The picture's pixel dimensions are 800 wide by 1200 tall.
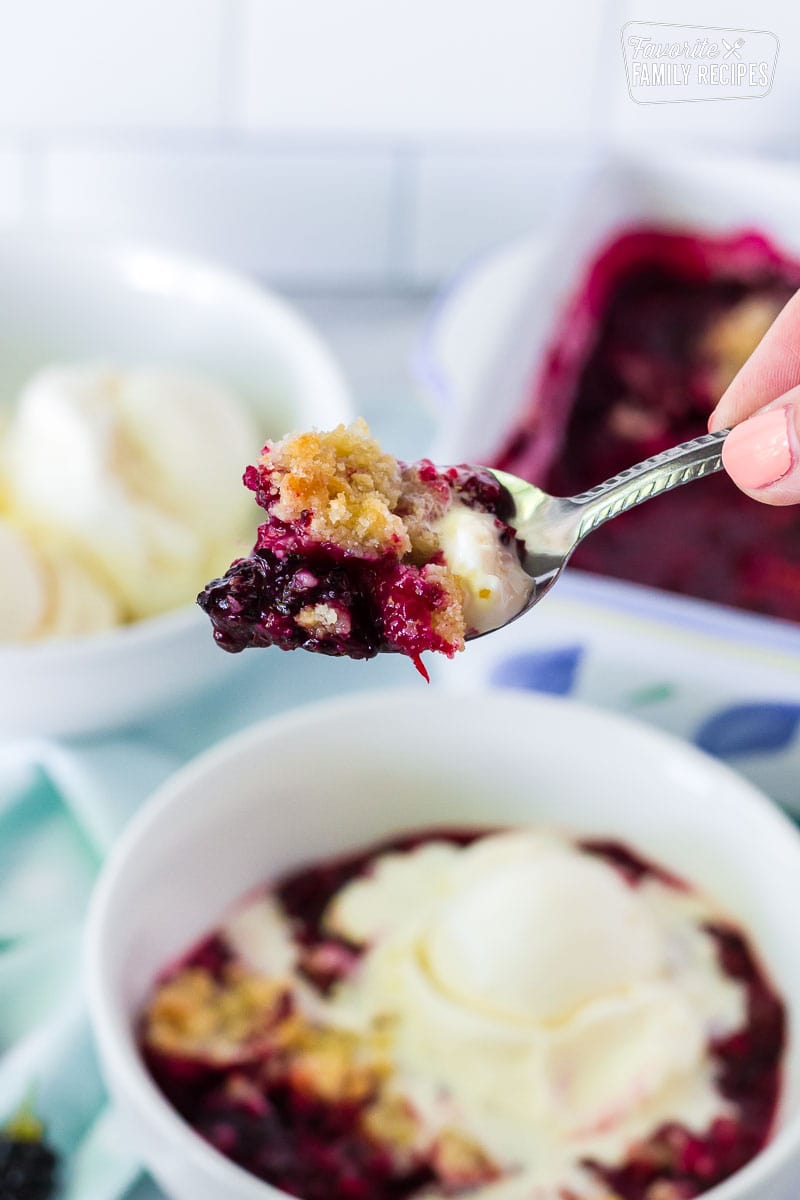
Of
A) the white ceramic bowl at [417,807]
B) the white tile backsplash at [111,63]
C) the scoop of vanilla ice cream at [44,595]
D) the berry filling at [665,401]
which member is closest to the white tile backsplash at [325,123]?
the white tile backsplash at [111,63]

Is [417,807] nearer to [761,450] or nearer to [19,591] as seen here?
[19,591]

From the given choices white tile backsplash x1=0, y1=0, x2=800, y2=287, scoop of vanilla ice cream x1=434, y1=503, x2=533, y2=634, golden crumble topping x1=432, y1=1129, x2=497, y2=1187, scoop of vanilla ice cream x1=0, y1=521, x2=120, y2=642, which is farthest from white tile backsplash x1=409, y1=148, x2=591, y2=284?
golden crumble topping x1=432, y1=1129, x2=497, y2=1187

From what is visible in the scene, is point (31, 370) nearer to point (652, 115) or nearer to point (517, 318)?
point (517, 318)

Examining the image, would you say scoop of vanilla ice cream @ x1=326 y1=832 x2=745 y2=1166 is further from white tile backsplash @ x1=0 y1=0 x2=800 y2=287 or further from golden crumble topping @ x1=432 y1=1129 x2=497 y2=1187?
white tile backsplash @ x1=0 y1=0 x2=800 y2=287

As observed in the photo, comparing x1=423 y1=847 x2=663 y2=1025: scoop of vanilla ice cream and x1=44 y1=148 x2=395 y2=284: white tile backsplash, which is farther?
x1=44 y1=148 x2=395 y2=284: white tile backsplash

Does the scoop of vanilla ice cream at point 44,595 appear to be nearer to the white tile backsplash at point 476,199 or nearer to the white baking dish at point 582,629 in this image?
the white baking dish at point 582,629

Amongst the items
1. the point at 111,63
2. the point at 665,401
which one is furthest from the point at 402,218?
the point at 665,401
